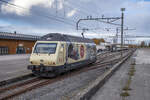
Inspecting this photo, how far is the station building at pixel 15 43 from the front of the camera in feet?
114

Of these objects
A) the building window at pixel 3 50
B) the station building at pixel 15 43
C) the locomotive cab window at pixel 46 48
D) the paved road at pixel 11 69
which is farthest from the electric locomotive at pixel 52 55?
the station building at pixel 15 43

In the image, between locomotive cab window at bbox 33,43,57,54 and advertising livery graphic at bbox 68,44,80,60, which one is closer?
locomotive cab window at bbox 33,43,57,54

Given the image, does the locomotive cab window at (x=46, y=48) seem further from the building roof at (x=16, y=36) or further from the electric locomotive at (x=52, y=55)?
the building roof at (x=16, y=36)

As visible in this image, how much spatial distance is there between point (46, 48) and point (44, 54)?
Result: 1.59 ft

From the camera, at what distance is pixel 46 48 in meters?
11.9

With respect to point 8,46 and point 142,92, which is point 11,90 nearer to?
point 142,92

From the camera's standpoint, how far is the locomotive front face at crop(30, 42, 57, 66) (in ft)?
36.9

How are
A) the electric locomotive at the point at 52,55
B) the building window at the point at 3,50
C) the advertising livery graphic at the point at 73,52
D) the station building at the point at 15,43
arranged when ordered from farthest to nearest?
the station building at the point at 15,43 → the building window at the point at 3,50 → the advertising livery graphic at the point at 73,52 → the electric locomotive at the point at 52,55

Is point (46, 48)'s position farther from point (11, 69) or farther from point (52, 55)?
point (11, 69)

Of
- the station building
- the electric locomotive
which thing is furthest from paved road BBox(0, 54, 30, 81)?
the station building

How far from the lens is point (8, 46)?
35938 millimetres

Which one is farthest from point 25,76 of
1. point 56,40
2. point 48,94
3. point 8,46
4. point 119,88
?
point 8,46

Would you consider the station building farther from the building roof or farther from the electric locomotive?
the electric locomotive

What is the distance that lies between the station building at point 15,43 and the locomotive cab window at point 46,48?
24.6 m
